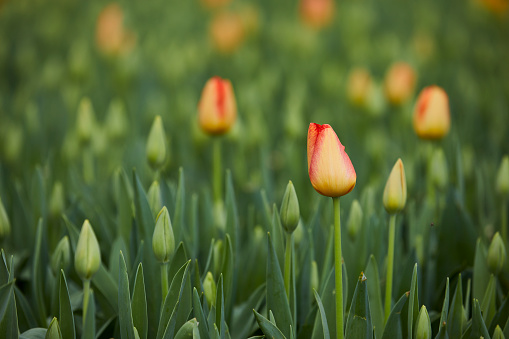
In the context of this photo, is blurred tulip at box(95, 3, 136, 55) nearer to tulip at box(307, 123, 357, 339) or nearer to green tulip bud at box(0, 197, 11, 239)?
green tulip bud at box(0, 197, 11, 239)

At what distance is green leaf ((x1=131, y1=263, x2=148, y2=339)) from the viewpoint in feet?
3.50

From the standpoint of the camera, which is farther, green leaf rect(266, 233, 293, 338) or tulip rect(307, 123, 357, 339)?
green leaf rect(266, 233, 293, 338)

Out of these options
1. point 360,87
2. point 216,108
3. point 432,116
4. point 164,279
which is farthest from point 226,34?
point 164,279

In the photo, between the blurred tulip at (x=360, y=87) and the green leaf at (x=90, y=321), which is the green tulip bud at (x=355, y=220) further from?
the blurred tulip at (x=360, y=87)

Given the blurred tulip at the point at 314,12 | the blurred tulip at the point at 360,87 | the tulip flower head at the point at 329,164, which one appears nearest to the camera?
the tulip flower head at the point at 329,164

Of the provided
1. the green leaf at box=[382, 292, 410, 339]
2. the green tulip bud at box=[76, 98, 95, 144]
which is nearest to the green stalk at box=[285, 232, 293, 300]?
the green leaf at box=[382, 292, 410, 339]

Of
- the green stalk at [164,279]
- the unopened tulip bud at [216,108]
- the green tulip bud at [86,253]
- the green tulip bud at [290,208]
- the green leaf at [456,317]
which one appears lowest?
the green leaf at [456,317]

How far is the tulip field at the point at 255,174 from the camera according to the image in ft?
3.55

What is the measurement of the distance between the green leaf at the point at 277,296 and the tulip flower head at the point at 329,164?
18cm

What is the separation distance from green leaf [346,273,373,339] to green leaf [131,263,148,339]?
0.40 metres

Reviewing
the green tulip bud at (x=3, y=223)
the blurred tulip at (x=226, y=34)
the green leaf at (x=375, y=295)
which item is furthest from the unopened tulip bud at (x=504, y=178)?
the blurred tulip at (x=226, y=34)

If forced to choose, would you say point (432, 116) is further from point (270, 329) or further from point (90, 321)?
point (90, 321)

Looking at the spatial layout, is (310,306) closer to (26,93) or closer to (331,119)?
(331,119)

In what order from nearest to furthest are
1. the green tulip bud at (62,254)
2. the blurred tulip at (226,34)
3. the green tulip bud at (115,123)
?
the green tulip bud at (62,254), the green tulip bud at (115,123), the blurred tulip at (226,34)
